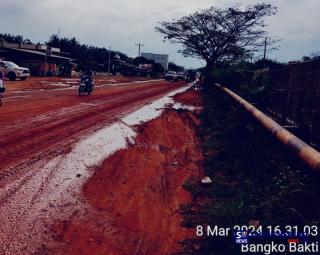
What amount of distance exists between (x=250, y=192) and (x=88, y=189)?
8.82ft

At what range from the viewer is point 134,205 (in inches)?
235

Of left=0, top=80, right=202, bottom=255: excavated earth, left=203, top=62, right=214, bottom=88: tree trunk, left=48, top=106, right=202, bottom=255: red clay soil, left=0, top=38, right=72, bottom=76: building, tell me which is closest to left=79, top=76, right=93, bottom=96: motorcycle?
left=0, top=80, right=202, bottom=255: excavated earth

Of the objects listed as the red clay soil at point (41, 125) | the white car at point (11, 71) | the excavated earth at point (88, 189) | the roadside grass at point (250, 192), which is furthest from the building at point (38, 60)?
the roadside grass at point (250, 192)

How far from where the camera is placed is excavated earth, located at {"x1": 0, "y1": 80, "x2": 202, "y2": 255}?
471 cm

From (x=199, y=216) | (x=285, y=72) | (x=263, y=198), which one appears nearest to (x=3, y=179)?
(x=199, y=216)

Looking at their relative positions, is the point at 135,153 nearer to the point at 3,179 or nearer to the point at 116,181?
the point at 116,181

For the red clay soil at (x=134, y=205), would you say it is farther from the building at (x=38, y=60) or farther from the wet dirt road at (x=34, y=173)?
the building at (x=38, y=60)

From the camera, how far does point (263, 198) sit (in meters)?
5.81

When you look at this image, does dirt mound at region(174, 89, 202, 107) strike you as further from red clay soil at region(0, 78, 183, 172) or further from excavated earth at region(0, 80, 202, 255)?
excavated earth at region(0, 80, 202, 255)

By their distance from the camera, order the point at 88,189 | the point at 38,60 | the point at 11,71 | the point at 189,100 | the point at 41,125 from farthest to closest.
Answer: the point at 38,60 → the point at 11,71 → the point at 189,100 → the point at 41,125 → the point at 88,189

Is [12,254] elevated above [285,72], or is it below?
below

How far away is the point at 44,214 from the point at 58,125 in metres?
6.76

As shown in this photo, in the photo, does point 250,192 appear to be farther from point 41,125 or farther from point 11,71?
point 11,71

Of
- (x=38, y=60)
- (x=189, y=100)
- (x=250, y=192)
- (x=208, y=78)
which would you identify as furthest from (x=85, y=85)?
(x=38, y=60)
